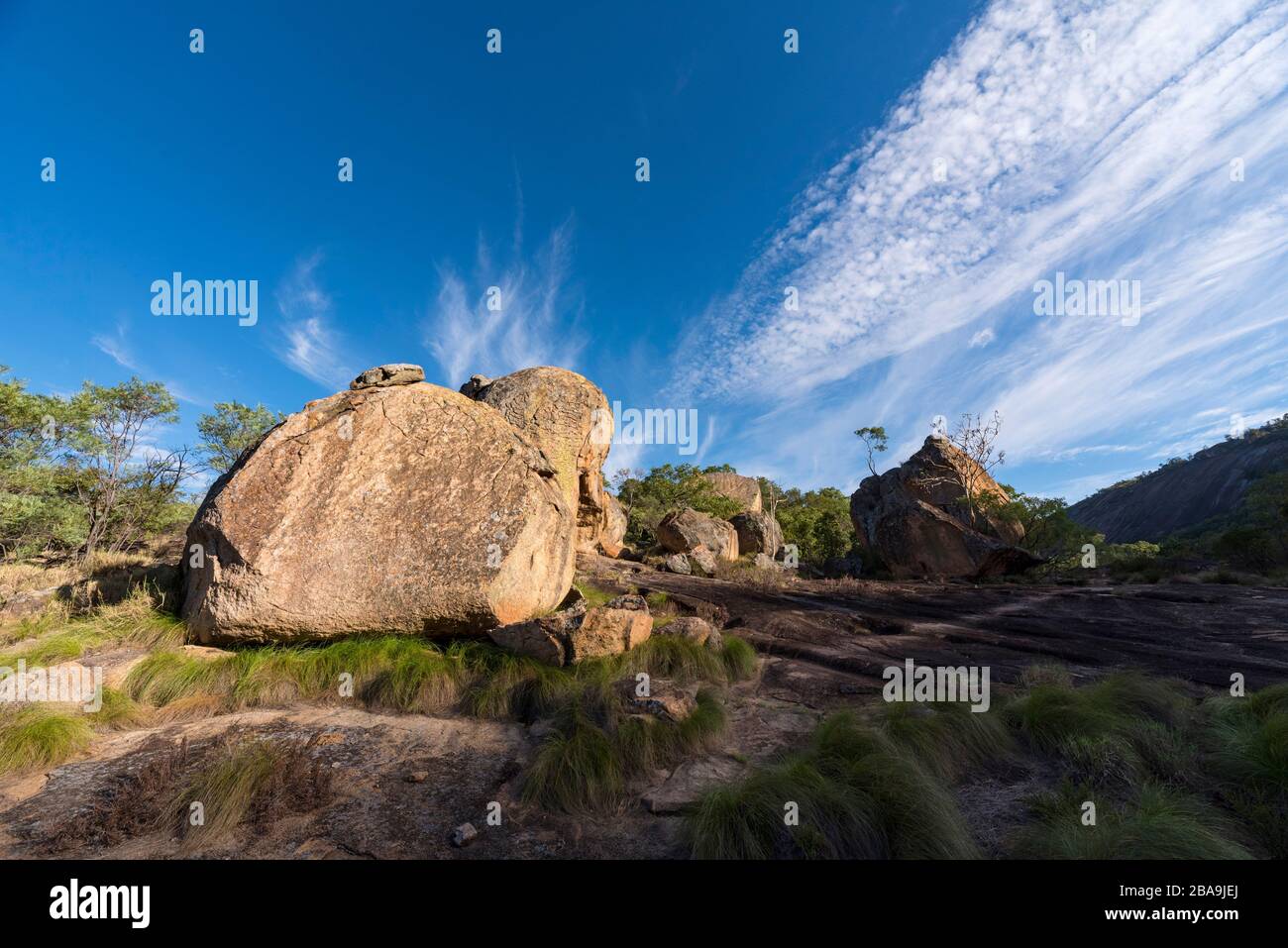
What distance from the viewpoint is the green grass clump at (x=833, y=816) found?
301 centimetres

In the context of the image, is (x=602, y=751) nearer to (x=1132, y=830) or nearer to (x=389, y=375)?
(x=1132, y=830)

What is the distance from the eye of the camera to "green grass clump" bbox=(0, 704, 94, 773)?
12.7 feet

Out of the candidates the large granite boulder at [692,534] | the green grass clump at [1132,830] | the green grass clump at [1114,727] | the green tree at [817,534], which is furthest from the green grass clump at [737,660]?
the green tree at [817,534]

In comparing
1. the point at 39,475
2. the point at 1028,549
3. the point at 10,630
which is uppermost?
the point at 39,475

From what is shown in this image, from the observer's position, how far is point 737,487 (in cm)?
4294

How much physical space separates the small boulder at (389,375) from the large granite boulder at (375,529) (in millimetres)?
414

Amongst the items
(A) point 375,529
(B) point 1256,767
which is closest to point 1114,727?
(B) point 1256,767

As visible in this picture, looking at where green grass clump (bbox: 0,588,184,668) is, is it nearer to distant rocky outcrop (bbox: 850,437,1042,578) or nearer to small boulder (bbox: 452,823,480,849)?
small boulder (bbox: 452,823,480,849)

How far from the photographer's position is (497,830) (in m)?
3.35

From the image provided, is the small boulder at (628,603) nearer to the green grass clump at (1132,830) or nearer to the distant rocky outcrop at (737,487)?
the green grass clump at (1132,830)

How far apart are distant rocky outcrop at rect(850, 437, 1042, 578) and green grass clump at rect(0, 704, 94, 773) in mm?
28628
